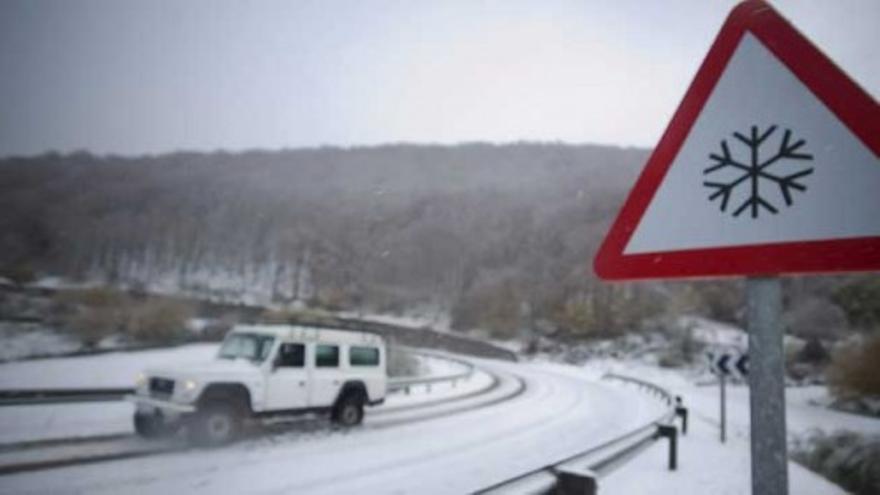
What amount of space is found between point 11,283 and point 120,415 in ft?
132

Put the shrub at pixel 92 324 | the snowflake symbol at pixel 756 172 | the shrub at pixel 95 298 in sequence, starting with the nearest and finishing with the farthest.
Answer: the snowflake symbol at pixel 756 172, the shrub at pixel 92 324, the shrub at pixel 95 298

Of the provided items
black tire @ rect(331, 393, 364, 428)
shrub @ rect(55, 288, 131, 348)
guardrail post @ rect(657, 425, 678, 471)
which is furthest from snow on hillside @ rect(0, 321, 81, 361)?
guardrail post @ rect(657, 425, 678, 471)

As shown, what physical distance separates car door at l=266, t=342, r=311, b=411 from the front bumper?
6.01 feet

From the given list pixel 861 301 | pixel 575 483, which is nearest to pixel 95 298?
pixel 575 483

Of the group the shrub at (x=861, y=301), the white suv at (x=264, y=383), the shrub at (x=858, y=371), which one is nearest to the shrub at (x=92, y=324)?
the white suv at (x=264, y=383)

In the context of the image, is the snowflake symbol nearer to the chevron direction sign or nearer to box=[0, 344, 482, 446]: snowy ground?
box=[0, 344, 482, 446]: snowy ground

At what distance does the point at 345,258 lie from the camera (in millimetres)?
96625

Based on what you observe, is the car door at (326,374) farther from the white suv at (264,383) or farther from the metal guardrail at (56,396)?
the metal guardrail at (56,396)

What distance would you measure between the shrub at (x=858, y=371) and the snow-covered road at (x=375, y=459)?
17.4m

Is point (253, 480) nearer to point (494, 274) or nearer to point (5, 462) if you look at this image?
point (5, 462)

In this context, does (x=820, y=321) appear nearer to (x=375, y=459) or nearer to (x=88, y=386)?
(x=375, y=459)

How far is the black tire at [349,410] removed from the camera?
45.2 ft

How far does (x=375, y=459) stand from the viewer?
10.2 meters

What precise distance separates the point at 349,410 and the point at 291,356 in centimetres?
225
